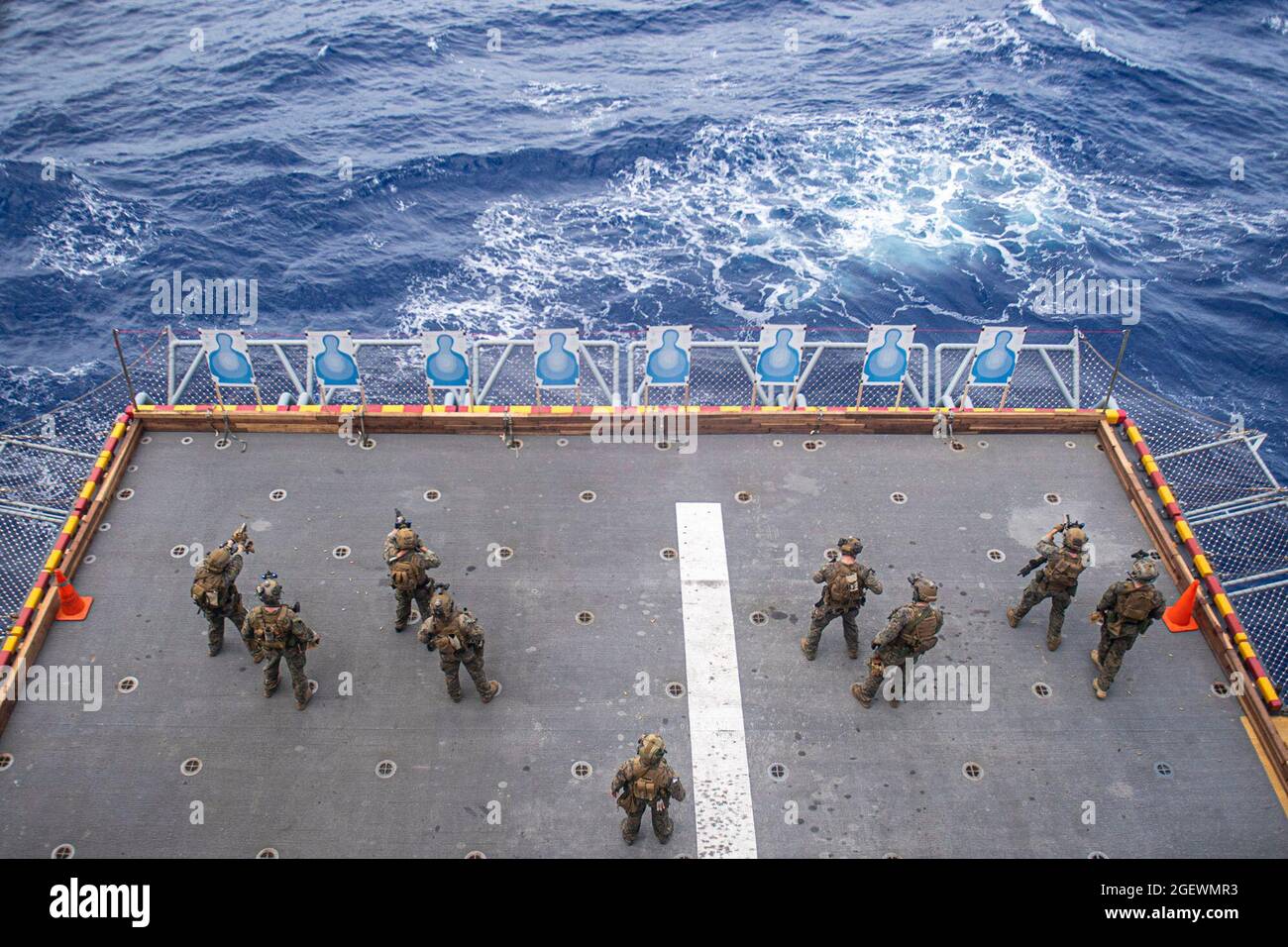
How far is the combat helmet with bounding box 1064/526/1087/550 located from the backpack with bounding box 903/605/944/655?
8.79ft

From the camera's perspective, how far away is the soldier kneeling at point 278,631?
50.0 feet

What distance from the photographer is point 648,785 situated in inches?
529

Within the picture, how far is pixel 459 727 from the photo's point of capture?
52.3 feet

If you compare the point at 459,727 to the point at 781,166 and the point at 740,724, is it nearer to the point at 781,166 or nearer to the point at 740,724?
the point at 740,724

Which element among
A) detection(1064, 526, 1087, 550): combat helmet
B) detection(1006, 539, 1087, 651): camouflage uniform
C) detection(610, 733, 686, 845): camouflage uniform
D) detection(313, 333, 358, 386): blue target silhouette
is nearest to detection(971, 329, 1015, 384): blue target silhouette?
detection(1006, 539, 1087, 651): camouflage uniform

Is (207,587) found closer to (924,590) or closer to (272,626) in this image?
(272,626)

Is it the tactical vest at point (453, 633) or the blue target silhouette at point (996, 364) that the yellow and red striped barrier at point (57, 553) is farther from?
the blue target silhouette at point (996, 364)

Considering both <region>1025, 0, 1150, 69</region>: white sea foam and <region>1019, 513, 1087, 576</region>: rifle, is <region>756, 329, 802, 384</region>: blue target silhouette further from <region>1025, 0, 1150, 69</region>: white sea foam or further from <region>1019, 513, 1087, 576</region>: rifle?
<region>1025, 0, 1150, 69</region>: white sea foam

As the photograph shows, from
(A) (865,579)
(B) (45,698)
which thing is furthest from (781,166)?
(B) (45,698)

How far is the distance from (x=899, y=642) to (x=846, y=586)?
3.86 feet

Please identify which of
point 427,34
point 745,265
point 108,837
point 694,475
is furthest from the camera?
point 427,34

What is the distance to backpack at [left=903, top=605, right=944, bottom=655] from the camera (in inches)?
610

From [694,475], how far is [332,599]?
736 centimetres
